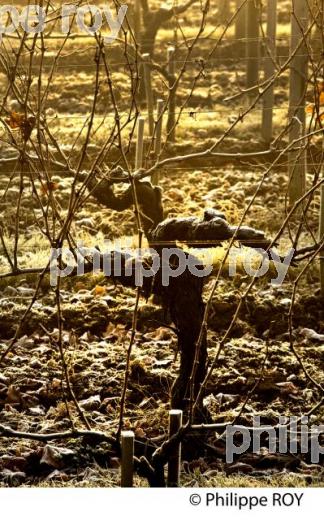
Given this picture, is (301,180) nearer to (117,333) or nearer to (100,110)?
(117,333)

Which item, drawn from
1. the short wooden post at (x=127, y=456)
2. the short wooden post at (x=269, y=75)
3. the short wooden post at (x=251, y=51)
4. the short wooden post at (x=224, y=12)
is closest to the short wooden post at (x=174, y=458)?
the short wooden post at (x=127, y=456)

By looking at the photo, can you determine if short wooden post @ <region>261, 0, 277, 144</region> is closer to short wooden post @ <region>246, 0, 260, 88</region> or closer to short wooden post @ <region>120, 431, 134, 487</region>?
short wooden post @ <region>246, 0, 260, 88</region>

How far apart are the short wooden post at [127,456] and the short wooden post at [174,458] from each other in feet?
0.71

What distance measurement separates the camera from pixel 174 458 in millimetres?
3287

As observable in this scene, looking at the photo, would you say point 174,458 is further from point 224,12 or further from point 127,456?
point 224,12

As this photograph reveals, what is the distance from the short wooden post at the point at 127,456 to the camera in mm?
2896

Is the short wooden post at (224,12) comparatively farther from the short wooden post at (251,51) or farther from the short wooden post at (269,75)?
the short wooden post at (269,75)

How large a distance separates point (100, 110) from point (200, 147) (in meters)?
2.22

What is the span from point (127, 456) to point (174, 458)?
15.0 inches

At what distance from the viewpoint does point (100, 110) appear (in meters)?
11.9

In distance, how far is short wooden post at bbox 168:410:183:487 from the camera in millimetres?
3105

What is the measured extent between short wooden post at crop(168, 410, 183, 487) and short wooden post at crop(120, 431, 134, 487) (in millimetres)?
217

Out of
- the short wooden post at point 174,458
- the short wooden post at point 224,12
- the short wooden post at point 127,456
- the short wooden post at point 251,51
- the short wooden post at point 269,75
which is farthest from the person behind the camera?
the short wooden post at point 251,51

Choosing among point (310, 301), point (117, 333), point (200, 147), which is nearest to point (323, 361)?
point (310, 301)
